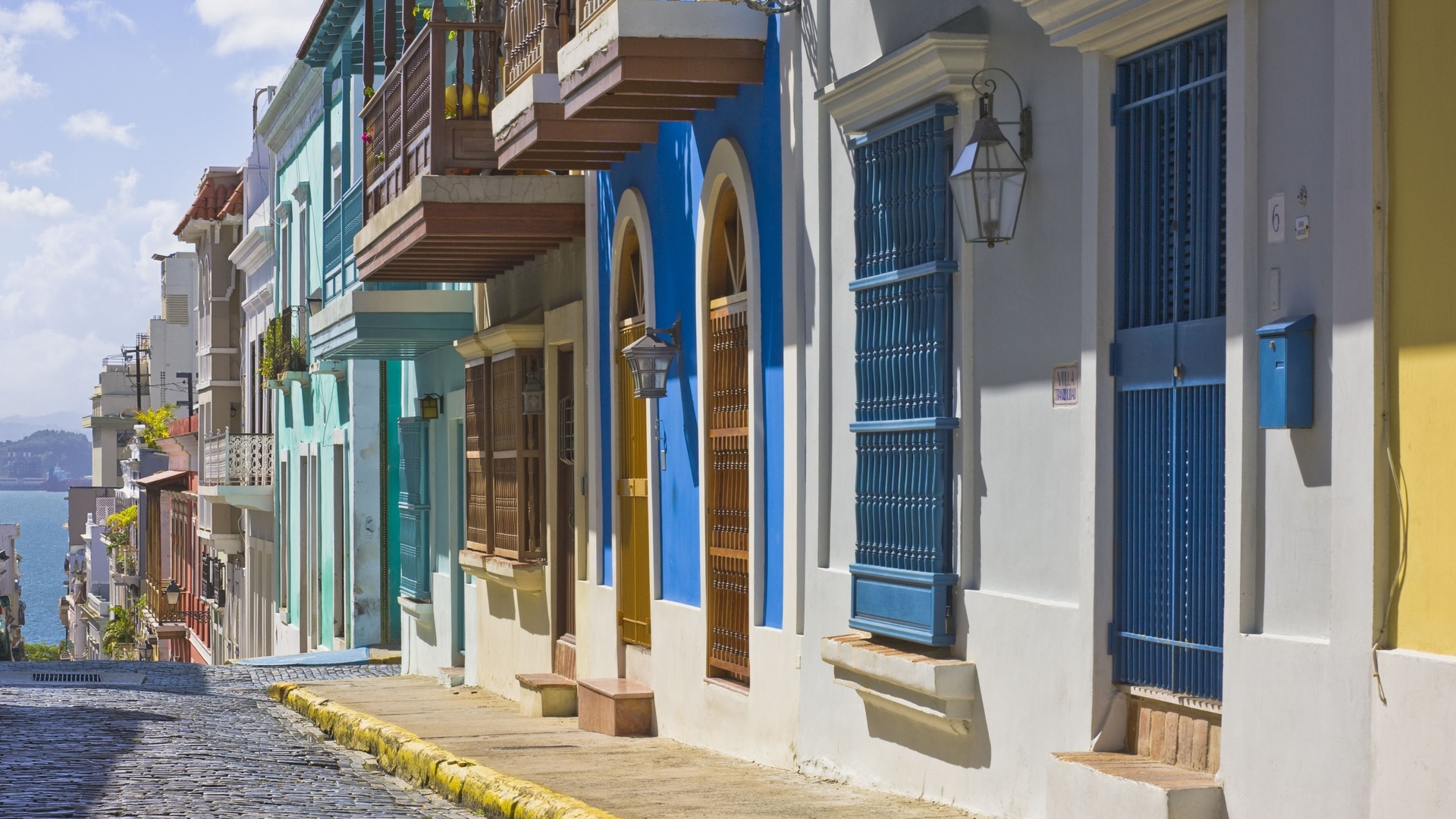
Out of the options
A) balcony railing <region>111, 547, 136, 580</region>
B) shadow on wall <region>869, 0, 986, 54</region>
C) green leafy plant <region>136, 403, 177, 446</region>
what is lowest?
balcony railing <region>111, 547, 136, 580</region>

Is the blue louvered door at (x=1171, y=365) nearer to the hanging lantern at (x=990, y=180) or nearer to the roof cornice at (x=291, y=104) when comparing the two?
the hanging lantern at (x=990, y=180)

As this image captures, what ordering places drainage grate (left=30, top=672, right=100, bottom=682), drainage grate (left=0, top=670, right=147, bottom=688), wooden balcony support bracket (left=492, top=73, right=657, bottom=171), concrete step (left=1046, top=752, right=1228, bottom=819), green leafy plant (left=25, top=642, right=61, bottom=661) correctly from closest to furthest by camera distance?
concrete step (left=1046, top=752, right=1228, bottom=819)
wooden balcony support bracket (left=492, top=73, right=657, bottom=171)
drainage grate (left=0, top=670, right=147, bottom=688)
drainage grate (left=30, top=672, right=100, bottom=682)
green leafy plant (left=25, top=642, right=61, bottom=661)

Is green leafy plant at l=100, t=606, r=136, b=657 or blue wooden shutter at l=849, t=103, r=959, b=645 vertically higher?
blue wooden shutter at l=849, t=103, r=959, b=645

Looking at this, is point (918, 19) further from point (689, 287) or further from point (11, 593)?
point (11, 593)

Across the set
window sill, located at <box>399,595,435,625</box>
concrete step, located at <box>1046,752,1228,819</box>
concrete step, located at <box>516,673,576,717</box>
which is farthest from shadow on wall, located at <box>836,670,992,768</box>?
window sill, located at <box>399,595,435,625</box>

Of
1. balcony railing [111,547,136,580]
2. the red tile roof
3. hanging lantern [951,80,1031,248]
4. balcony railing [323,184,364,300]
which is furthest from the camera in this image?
balcony railing [111,547,136,580]

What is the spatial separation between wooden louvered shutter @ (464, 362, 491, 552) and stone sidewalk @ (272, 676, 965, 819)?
1.81 meters

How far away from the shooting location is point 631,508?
13219mm

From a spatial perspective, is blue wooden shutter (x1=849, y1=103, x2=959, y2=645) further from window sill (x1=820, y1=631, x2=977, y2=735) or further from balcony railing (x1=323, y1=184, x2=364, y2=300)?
balcony railing (x1=323, y1=184, x2=364, y2=300)

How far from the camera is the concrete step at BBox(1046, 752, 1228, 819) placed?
→ 582 centimetres

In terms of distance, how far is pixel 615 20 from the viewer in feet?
32.8

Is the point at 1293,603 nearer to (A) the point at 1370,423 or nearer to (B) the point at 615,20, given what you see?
(A) the point at 1370,423

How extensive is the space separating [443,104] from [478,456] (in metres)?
4.19

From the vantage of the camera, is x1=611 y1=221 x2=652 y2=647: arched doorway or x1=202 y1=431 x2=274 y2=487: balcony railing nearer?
x1=611 y1=221 x2=652 y2=647: arched doorway
